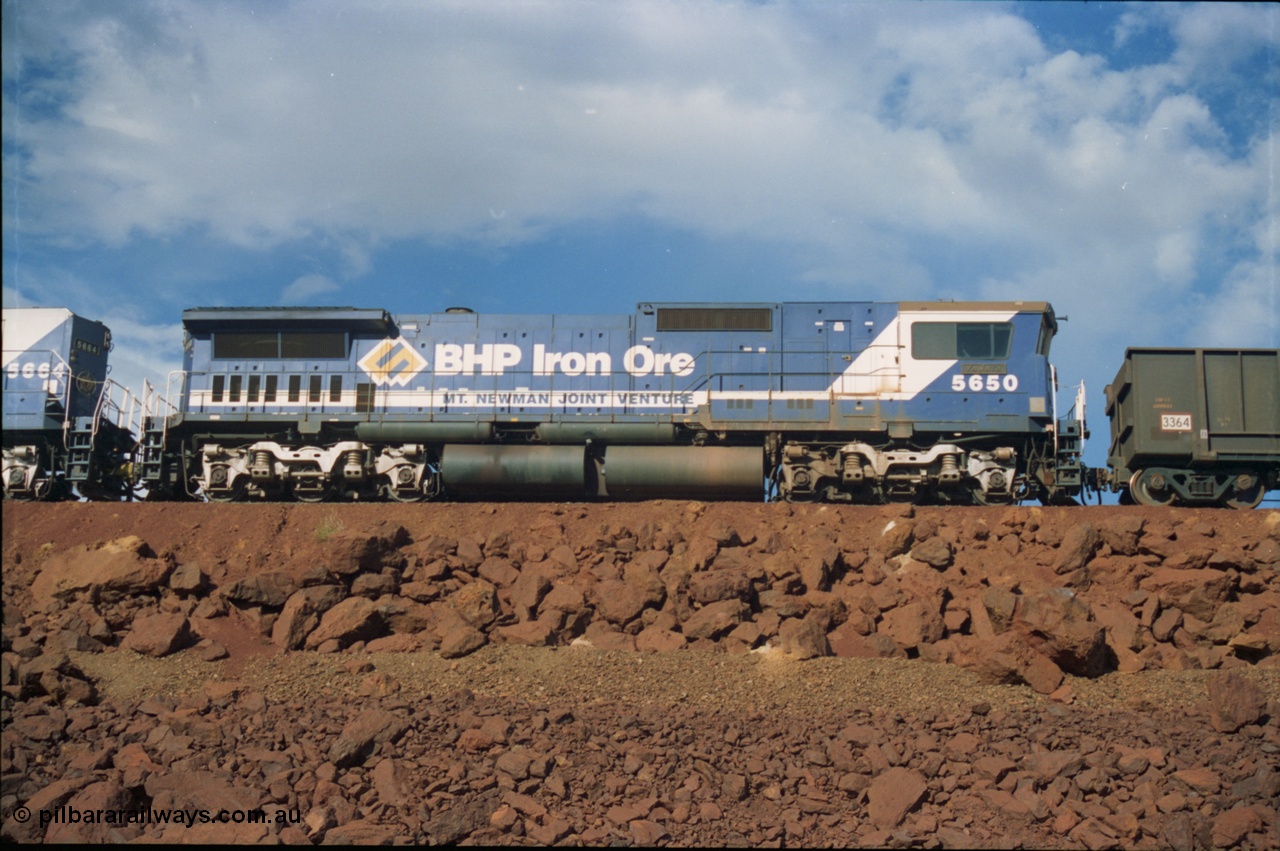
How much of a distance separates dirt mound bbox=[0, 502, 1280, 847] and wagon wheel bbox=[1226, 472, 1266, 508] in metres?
1.54

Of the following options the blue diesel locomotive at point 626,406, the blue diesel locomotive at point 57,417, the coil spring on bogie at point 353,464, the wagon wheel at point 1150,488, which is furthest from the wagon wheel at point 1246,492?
the blue diesel locomotive at point 57,417

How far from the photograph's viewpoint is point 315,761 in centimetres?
943

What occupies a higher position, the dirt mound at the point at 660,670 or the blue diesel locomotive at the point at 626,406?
the blue diesel locomotive at the point at 626,406

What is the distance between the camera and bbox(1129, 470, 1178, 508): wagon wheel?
53.9ft

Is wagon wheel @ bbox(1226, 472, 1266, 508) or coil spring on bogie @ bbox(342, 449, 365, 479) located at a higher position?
coil spring on bogie @ bbox(342, 449, 365, 479)

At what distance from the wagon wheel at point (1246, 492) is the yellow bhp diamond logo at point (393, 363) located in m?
14.1

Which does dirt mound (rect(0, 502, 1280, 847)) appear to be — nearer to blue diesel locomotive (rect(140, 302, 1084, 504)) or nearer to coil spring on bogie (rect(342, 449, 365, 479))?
blue diesel locomotive (rect(140, 302, 1084, 504))

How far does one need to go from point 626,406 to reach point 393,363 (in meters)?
4.50

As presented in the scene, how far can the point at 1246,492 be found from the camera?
16438 mm

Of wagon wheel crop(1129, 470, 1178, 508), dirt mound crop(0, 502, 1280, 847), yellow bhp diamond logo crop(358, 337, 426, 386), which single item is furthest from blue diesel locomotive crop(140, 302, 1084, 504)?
dirt mound crop(0, 502, 1280, 847)

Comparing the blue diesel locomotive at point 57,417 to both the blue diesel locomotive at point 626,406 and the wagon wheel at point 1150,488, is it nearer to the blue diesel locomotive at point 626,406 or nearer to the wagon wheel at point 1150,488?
the blue diesel locomotive at point 626,406

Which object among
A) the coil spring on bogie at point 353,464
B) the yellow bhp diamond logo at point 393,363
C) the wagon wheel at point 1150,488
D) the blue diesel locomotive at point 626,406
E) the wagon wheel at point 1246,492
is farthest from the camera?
the yellow bhp diamond logo at point 393,363

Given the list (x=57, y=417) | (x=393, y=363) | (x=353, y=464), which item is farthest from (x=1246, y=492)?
(x=57, y=417)

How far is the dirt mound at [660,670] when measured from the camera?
8.96 m
